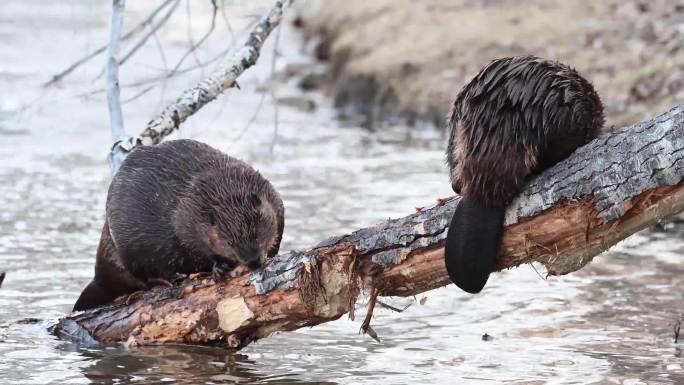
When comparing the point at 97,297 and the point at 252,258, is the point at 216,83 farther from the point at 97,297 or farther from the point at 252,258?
the point at 252,258

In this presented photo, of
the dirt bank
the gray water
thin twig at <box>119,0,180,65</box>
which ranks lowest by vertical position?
the gray water

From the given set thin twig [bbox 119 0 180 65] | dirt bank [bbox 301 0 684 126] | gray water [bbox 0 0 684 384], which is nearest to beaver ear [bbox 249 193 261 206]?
gray water [bbox 0 0 684 384]

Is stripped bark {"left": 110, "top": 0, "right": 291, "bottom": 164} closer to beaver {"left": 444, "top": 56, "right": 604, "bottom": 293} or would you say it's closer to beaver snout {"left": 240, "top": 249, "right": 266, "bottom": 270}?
beaver snout {"left": 240, "top": 249, "right": 266, "bottom": 270}

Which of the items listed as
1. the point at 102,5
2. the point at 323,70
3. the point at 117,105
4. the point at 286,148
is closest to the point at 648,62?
the point at 286,148

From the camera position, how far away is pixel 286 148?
9492mm

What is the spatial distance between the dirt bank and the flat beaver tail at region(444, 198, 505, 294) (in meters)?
5.20

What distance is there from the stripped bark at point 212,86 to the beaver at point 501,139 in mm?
1607

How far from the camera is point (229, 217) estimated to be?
4504 mm

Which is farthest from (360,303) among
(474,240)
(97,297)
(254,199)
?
(474,240)

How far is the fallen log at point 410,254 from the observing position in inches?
138

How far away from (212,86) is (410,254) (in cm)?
172

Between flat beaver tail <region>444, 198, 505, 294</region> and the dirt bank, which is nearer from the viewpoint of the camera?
flat beaver tail <region>444, 198, 505, 294</region>

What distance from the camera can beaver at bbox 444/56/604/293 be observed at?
12.1ft

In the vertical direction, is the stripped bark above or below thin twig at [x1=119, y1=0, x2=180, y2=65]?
below
